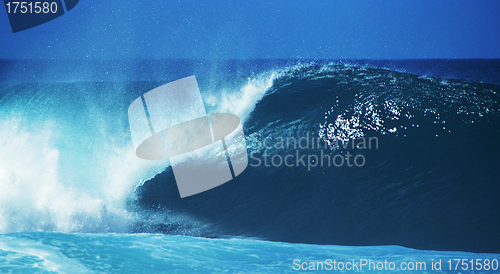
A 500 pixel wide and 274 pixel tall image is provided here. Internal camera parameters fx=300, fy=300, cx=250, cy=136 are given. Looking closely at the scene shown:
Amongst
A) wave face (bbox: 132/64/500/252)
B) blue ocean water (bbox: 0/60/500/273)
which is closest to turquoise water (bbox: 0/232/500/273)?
blue ocean water (bbox: 0/60/500/273)

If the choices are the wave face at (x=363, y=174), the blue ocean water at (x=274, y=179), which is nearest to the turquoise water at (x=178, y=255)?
the blue ocean water at (x=274, y=179)

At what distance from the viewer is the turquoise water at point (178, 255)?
230cm

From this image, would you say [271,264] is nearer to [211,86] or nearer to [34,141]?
[211,86]

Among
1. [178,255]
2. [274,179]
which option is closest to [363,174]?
[274,179]

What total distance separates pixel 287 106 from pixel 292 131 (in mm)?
478

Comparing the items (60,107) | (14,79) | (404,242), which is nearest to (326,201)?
(404,242)

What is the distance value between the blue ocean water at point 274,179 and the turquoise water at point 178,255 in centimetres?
2

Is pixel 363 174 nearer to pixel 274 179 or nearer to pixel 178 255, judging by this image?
pixel 274 179

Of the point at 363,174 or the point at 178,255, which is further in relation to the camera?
the point at 363,174

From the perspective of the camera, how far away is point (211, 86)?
15.4 feet

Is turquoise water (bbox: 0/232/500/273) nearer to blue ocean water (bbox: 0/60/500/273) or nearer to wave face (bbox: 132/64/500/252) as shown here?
blue ocean water (bbox: 0/60/500/273)

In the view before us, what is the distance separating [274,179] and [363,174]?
1.05m

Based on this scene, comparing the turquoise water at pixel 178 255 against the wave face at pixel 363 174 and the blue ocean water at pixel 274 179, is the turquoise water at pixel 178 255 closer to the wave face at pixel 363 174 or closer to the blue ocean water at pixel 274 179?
the blue ocean water at pixel 274 179

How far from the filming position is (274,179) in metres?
3.67
